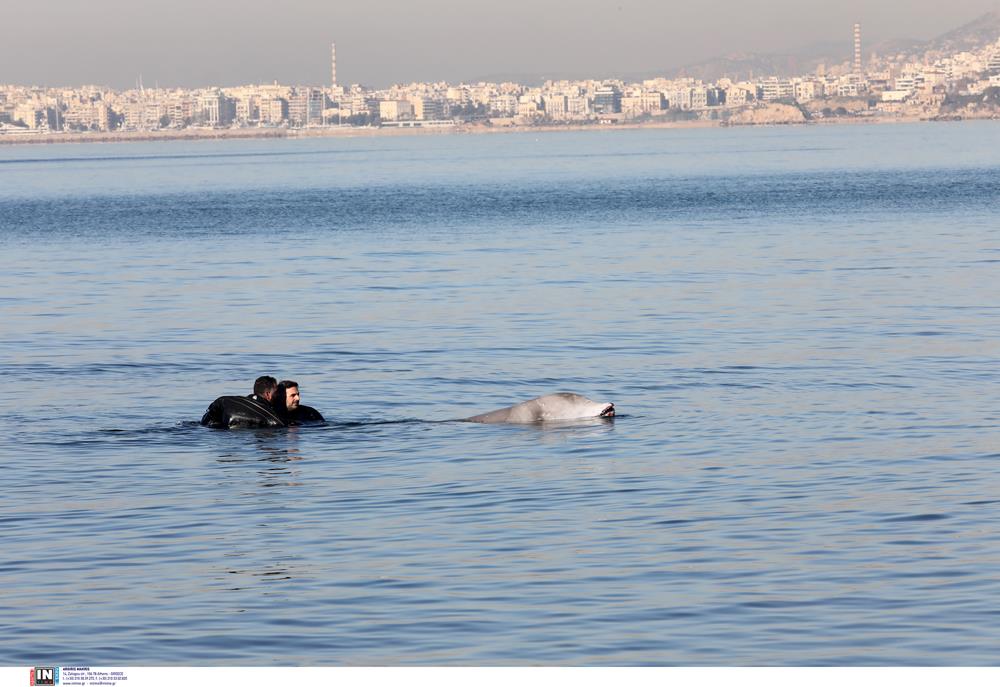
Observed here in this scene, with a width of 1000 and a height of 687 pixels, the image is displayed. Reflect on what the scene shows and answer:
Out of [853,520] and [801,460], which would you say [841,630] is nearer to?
[853,520]

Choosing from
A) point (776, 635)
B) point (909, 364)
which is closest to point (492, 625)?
point (776, 635)

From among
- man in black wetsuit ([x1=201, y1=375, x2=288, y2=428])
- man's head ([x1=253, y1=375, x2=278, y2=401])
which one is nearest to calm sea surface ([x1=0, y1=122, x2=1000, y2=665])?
man in black wetsuit ([x1=201, y1=375, x2=288, y2=428])

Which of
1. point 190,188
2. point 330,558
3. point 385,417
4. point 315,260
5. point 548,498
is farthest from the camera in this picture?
point 190,188

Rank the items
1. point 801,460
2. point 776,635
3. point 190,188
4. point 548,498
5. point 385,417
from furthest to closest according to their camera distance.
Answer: point 190,188 → point 385,417 → point 801,460 → point 548,498 → point 776,635

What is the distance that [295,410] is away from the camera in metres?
24.1

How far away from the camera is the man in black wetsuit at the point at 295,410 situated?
23562 millimetres

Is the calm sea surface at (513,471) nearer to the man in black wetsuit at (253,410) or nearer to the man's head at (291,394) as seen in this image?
the man in black wetsuit at (253,410)

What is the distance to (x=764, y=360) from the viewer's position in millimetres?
31125

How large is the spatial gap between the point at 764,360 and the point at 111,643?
781 inches

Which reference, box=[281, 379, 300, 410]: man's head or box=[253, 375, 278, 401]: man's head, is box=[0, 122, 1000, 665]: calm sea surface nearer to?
box=[281, 379, 300, 410]: man's head

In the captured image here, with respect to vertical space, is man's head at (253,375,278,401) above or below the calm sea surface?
above

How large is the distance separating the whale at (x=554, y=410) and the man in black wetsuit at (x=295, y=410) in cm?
268

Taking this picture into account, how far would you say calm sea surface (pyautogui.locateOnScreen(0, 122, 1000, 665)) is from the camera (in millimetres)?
13523

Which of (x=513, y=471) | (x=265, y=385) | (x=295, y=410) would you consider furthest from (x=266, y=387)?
(x=513, y=471)
